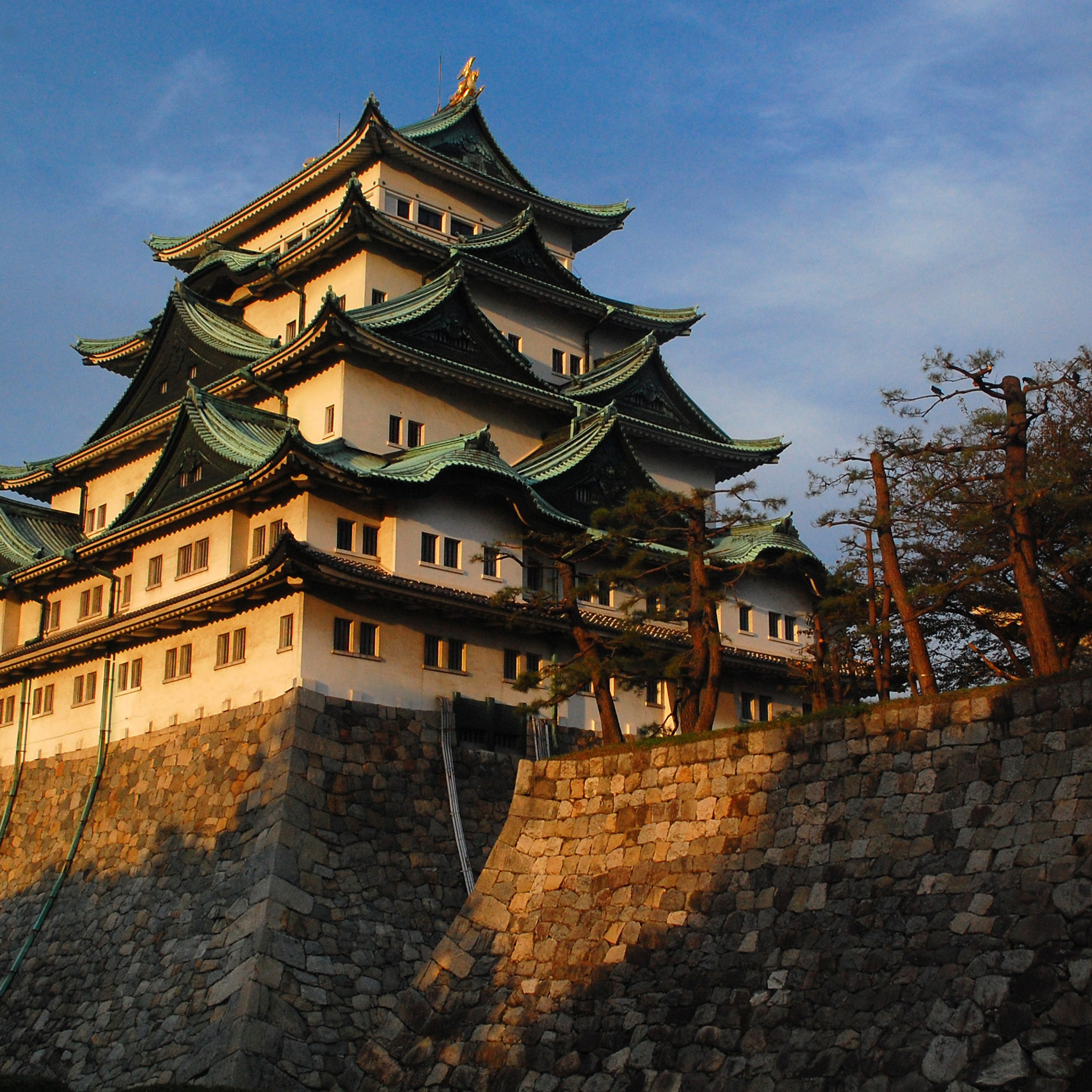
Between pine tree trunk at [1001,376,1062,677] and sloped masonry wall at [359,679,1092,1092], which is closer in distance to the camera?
sloped masonry wall at [359,679,1092,1092]

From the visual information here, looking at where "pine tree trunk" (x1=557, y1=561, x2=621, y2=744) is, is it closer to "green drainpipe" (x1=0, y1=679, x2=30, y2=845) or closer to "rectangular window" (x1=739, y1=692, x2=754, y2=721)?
"rectangular window" (x1=739, y1=692, x2=754, y2=721)

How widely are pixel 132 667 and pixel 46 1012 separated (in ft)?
28.6

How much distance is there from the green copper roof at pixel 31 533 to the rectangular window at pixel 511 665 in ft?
49.0

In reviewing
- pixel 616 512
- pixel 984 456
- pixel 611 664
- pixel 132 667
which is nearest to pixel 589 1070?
pixel 611 664

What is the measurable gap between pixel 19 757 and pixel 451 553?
14893 millimetres

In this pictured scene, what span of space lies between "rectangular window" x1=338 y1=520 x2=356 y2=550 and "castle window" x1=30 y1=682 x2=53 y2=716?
469 inches

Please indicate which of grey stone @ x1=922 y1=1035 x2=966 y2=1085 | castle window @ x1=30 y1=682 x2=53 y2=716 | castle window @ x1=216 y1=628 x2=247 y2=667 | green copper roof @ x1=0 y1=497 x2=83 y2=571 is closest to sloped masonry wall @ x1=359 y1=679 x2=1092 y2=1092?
grey stone @ x1=922 y1=1035 x2=966 y2=1085

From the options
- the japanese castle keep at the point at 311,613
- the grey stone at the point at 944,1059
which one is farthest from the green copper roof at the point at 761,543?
the grey stone at the point at 944,1059

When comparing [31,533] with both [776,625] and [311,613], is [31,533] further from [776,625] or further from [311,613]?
[776,625]

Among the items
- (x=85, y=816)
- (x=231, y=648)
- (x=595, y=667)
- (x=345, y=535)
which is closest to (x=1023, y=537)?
(x=595, y=667)

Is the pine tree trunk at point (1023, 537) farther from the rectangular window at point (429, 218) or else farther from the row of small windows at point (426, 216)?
the rectangular window at point (429, 218)

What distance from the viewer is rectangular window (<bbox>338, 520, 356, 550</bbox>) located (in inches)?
1289

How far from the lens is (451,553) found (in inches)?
1347

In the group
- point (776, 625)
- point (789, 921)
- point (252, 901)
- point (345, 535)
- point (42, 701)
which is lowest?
point (789, 921)
